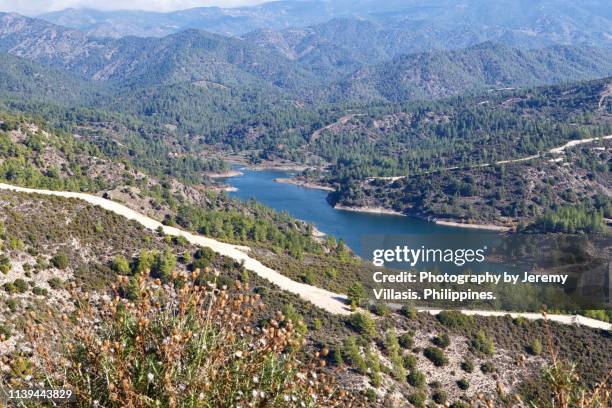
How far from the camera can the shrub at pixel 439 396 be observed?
35.4 meters

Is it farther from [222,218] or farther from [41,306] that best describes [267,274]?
[222,218]

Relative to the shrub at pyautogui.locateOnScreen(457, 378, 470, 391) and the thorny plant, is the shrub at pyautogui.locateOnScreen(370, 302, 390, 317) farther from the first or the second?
the thorny plant

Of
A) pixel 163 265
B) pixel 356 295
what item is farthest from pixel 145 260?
pixel 356 295

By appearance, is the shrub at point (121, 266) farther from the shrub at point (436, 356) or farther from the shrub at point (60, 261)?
the shrub at point (436, 356)

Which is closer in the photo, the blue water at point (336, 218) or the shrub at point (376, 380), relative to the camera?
the shrub at point (376, 380)

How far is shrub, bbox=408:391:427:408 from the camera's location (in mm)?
33781

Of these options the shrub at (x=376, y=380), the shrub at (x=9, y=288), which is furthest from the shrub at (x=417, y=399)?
the shrub at (x=9, y=288)

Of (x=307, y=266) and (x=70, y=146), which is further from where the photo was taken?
(x=70, y=146)

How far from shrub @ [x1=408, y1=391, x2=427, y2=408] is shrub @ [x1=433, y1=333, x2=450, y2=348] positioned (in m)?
5.59

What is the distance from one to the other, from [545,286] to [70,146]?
2498 inches

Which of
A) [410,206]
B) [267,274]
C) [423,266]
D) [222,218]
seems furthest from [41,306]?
[410,206]

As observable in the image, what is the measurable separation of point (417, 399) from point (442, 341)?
262 inches

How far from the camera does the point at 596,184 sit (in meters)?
123

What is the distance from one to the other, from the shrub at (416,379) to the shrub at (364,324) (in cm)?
352
